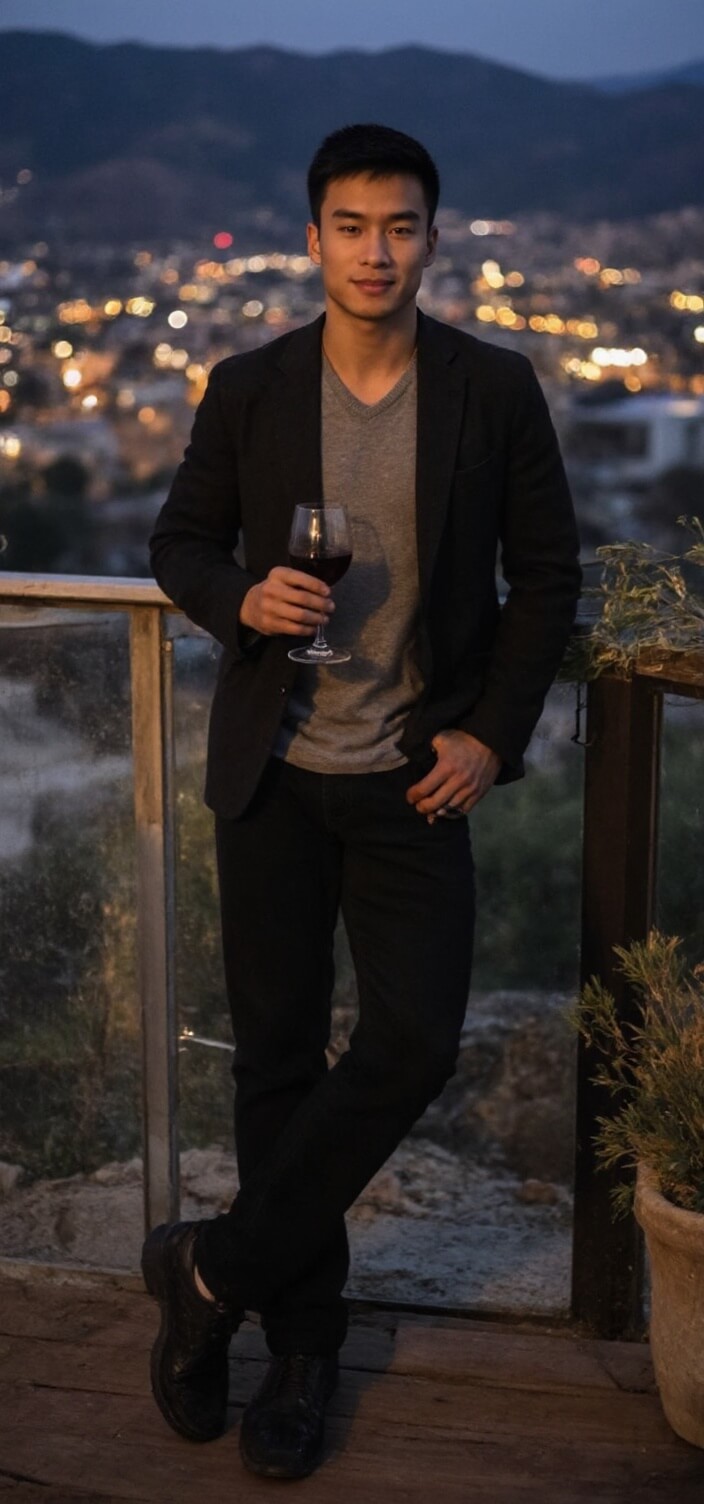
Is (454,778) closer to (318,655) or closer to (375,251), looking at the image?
(318,655)

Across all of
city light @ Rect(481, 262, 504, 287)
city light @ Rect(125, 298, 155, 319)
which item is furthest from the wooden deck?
city light @ Rect(481, 262, 504, 287)

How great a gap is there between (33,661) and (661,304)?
19.3 meters

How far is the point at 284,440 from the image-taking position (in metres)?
2.33

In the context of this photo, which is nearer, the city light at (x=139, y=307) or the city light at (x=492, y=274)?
the city light at (x=139, y=307)

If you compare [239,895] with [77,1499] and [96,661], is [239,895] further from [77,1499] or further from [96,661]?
[77,1499]

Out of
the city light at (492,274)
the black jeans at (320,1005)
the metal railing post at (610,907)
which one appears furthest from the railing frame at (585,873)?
the city light at (492,274)

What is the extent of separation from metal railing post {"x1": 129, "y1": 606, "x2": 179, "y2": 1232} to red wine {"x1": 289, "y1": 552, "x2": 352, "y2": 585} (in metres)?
0.68

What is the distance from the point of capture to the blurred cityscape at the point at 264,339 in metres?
16.2

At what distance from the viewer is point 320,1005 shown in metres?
2.58

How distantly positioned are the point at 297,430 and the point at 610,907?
0.96 metres

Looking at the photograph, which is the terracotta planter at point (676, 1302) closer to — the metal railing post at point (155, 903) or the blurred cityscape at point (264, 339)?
the metal railing post at point (155, 903)

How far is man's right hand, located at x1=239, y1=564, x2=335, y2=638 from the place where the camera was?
2.16m

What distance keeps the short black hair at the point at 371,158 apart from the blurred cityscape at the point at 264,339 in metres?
11.1

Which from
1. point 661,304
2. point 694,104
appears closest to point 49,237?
point 661,304
